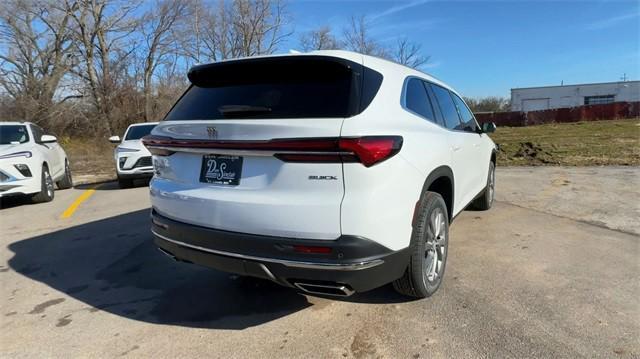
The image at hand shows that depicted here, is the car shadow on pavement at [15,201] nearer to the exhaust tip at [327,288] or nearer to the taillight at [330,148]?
the taillight at [330,148]

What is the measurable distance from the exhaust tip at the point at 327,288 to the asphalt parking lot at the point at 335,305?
411mm

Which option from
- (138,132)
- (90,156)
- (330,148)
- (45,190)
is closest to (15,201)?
(45,190)

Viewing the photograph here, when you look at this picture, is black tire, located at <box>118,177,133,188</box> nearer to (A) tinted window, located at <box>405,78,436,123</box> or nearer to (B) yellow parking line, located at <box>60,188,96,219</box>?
(B) yellow parking line, located at <box>60,188,96,219</box>

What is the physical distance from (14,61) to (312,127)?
31.7 m

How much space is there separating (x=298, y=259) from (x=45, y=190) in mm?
7740

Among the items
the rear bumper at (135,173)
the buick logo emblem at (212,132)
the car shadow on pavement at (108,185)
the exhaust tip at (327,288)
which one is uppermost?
the buick logo emblem at (212,132)

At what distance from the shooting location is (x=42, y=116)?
2603cm

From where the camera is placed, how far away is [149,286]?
3.98 meters

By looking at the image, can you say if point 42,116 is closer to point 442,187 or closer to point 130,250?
point 130,250

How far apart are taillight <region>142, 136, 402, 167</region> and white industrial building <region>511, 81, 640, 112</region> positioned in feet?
223

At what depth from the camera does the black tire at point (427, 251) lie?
3.15 m

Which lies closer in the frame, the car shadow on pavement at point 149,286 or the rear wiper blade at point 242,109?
the rear wiper blade at point 242,109

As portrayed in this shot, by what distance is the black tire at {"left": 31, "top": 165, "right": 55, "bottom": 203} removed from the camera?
845 centimetres

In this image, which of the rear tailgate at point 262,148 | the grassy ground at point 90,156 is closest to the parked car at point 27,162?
the grassy ground at point 90,156
